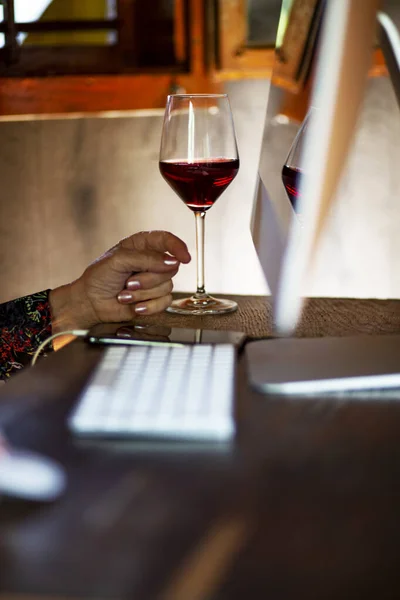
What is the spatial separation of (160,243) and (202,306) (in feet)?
0.32

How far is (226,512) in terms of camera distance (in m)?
0.34

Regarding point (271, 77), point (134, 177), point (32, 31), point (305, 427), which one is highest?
point (32, 31)

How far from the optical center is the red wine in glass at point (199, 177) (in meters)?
0.89

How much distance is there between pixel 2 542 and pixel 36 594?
0.04 metres

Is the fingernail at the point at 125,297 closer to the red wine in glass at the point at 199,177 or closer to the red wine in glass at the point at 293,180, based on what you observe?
the red wine in glass at the point at 199,177

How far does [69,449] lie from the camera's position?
1.37 ft

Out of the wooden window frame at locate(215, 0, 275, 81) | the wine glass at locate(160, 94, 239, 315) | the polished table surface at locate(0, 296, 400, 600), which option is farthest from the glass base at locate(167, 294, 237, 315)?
the wooden window frame at locate(215, 0, 275, 81)

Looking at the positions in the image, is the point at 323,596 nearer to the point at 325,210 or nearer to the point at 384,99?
the point at 325,210

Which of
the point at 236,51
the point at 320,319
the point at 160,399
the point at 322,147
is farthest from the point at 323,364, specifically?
the point at 236,51

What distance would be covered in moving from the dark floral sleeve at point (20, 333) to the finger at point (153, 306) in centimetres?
16

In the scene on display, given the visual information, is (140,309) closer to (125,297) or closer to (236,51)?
(125,297)

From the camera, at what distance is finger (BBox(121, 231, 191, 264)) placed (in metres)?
0.88

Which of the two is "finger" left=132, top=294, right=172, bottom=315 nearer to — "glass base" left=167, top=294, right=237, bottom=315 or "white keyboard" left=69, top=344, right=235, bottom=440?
"glass base" left=167, top=294, right=237, bottom=315

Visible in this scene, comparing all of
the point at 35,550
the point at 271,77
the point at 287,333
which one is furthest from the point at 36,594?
the point at 271,77
